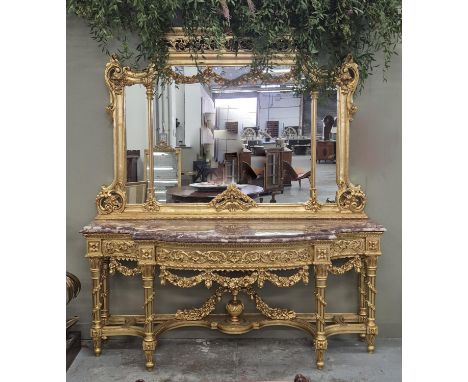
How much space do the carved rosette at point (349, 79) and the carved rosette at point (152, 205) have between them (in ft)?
4.68

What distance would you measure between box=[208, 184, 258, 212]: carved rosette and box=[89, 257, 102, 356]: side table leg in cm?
87

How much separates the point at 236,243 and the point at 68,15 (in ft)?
6.24

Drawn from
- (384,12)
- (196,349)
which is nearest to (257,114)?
(384,12)

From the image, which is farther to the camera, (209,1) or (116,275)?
(116,275)

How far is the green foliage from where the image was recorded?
2869 millimetres

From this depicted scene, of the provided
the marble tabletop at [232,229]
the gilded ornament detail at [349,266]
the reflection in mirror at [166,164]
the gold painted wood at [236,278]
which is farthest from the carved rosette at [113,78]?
the gilded ornament detail at [349,266]

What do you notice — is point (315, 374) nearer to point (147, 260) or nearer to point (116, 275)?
point (147, 260)

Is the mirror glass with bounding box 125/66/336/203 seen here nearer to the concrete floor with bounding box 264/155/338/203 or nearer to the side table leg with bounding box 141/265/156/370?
the concrete floor with bounding box 264/155/338/203

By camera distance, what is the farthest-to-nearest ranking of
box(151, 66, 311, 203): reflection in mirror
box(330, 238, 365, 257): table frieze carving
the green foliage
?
box(151, 66, 311, 203): reflection in mirror
box(330, 238, 365, 257): table frieze carving
the green foliage

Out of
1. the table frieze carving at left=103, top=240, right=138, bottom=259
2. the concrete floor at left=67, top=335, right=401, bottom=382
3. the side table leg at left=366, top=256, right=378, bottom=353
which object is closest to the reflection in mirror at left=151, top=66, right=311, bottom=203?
the table frieze carving at left=103, top=240, right=138, bottom=259

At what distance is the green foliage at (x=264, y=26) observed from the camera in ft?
9.41

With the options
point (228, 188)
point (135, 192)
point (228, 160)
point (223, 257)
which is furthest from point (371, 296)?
point (135, 192)

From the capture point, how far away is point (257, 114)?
10.5 feet

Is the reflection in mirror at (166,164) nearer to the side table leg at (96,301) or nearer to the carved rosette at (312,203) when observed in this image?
the side table leg at (96,301)
